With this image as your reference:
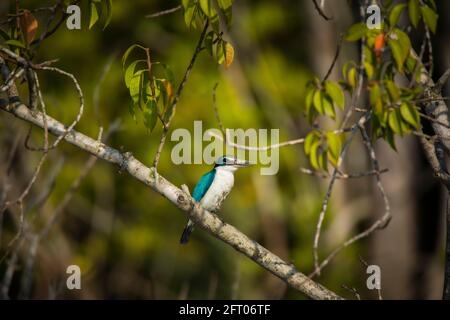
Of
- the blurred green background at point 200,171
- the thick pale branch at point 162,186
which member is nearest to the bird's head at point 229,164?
the thick pale branch at point 162,186

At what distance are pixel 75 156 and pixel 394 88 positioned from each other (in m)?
9.10

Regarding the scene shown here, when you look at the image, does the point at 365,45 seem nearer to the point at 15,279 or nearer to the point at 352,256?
the point at 352,256

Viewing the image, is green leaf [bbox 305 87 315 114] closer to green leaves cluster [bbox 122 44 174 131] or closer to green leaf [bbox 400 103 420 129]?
green leaf [bbox 400 103 420 129]

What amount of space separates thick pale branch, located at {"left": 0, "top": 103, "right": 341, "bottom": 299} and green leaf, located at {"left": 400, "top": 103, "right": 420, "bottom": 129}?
3.90ft

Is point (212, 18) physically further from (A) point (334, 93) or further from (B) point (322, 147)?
(B) point (322, 147)

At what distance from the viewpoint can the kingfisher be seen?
553 cm

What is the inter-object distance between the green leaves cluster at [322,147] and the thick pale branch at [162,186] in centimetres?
76

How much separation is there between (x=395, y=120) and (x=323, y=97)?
35 cm

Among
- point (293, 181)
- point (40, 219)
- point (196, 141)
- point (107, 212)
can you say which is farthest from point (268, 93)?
point (40, 219)

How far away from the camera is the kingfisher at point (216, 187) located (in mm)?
5531

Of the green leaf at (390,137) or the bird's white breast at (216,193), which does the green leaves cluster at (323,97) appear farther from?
the bird's white breast at (216,193)

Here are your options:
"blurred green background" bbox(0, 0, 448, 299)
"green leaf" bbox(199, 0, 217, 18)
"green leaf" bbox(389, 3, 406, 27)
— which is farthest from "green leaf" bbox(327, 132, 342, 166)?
"blurred green background" bbox(0, 0, 448, 299)

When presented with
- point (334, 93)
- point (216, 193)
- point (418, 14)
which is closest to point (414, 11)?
point (418, 14)

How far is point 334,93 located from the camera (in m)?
3.34
